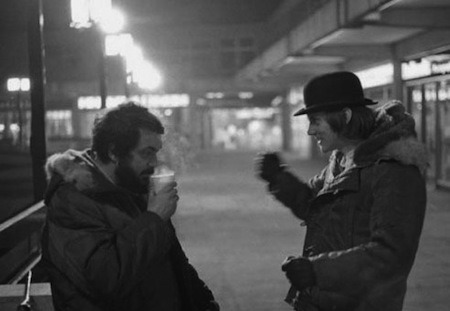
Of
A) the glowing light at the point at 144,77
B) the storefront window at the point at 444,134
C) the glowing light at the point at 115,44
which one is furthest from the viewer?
the glowing light at the point at 144,77

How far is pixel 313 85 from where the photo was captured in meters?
2.74

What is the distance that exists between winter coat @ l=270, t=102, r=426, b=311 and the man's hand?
54 cm

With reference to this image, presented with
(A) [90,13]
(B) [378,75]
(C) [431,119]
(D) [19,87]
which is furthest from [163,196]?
(B) [378,75]

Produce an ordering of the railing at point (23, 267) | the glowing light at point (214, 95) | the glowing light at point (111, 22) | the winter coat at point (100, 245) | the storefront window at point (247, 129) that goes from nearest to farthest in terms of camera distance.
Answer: the winter coat at point (100, 245), the railing at point (23, 267), the glowing light at point (111, 22), the glowing light at point (214, 95), the storefront window at point (247, 129)

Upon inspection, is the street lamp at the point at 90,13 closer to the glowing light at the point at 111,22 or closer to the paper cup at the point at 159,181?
the glowing light at the point at 111,22

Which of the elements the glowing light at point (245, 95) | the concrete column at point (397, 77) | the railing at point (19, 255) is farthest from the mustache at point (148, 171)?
the glowing light at point (245, 95)

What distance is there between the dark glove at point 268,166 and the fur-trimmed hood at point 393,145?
0.57 meters

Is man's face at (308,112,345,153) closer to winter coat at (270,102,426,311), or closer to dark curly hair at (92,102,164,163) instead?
winter coat at (270,102,426,311)

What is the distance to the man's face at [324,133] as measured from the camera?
2693mm

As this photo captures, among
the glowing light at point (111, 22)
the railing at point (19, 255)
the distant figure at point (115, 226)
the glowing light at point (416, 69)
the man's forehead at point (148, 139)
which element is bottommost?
the railing at point (19, 255)

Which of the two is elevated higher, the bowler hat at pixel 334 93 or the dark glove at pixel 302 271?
the bowler hat at pixel 334 93

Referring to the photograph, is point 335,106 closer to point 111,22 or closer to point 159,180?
point 159,180

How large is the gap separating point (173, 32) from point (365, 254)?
3905 centimetres

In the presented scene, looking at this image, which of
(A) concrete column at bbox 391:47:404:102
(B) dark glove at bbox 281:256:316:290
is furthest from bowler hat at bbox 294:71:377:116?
(A) concrete column at bbox 391:47:404:102
